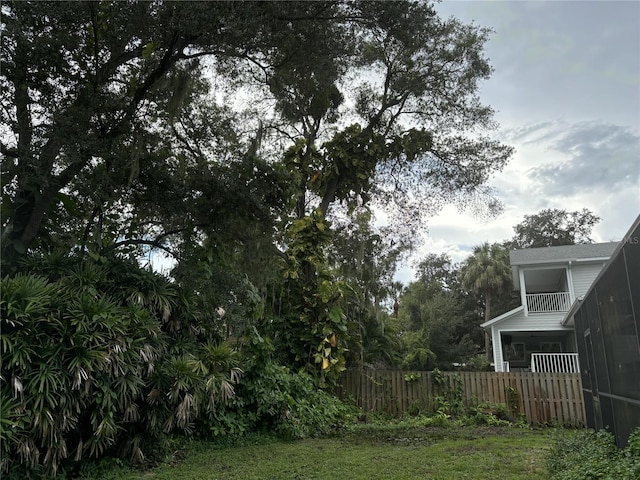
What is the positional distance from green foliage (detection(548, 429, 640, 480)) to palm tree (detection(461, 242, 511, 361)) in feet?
69.1

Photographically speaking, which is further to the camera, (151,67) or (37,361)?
(151,67)

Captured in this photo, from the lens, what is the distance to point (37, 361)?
4.31 m

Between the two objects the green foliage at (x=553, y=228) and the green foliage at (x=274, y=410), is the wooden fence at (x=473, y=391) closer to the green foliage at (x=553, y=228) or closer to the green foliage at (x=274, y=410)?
the green foliage at (x=274, y=410)

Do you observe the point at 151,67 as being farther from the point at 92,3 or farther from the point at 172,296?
the point at 172,296

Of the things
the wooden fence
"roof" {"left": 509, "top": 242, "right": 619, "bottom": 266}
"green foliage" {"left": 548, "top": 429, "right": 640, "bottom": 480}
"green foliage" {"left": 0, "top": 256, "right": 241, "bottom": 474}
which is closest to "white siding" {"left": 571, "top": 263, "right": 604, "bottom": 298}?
"roof" {"left": 509, "top": 242, "right": 619, "bottom": 266}

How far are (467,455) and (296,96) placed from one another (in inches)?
320

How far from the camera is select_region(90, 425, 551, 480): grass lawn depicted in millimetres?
4840

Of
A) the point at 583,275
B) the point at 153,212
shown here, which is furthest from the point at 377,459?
the point at 583,275

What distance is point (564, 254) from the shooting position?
16.0 metres

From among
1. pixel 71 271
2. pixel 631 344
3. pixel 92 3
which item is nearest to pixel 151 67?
pixel 92 3

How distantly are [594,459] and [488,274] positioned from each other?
903 inches

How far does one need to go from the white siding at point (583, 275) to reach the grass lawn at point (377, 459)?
9.74 metres

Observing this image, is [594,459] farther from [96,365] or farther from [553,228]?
[553,228]

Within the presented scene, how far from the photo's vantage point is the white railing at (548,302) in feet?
51.2
